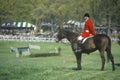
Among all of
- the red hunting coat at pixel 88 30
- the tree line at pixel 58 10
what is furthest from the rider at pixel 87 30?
Result: the tree line at pixel 58 10

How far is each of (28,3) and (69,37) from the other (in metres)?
49.3

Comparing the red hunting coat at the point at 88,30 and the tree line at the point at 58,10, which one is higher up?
the red hunting coat at the point at 88,30

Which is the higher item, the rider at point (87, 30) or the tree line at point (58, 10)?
the rider at point (87, 30)

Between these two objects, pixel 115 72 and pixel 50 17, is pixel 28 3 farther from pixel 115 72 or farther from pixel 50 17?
pixel 115 72

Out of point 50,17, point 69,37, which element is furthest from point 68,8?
point 69,37

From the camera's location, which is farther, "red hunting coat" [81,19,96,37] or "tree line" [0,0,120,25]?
"tree line" [0,0,120,25]

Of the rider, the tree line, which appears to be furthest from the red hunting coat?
the tree line

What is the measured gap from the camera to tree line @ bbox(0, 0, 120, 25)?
58438 mm

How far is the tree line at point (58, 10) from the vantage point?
58438 millimetres

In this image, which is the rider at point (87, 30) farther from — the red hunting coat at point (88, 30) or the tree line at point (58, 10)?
the tree line at point (58, 10)

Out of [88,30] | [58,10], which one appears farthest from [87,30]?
[58,10]

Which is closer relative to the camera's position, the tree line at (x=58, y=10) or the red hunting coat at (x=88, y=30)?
the red hunting coat at (x=88, y=30)

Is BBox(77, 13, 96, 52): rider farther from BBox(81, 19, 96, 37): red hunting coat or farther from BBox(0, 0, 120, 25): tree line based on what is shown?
BBox(0, 0, 120, 25): tree line

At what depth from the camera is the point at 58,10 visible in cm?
6588
